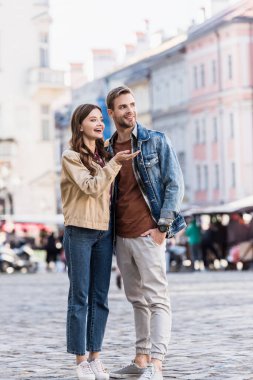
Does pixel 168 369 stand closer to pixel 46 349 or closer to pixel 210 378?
pixel 210 378

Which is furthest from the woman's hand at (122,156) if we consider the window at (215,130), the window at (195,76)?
the window at (195,76)

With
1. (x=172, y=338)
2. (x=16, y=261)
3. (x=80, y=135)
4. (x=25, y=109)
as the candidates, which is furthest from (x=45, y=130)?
(x=80, y=135)

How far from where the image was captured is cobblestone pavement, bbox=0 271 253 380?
10.9 m

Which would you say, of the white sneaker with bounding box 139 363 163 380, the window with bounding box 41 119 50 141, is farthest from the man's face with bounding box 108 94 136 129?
the window with bounding box 41 119 50 141

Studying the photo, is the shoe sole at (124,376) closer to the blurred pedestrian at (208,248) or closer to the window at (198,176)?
the blurred pedestrian at (208,248)

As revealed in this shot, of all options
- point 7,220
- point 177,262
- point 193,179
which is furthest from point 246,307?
point 193,179

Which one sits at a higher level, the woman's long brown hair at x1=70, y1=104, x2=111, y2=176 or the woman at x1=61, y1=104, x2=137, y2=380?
the woman's long brown hair at x1=70, y1=104, x2=111, y2=176

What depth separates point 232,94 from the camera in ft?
265

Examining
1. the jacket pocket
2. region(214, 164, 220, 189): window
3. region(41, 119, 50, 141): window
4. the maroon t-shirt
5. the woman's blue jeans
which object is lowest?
the woman's blue jeans

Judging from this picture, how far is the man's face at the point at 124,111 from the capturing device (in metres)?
9.86

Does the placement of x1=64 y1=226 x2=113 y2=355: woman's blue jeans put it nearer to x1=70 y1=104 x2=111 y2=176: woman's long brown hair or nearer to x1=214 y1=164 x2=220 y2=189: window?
x1=70 y1=104 x2=111 y2=176: woman's long brown hair

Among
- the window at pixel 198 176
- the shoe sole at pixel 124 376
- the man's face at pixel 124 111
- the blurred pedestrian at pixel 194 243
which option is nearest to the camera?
the man's face at pixel 124 111

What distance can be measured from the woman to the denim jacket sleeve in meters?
0.25

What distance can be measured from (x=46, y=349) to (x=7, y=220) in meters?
45.5
